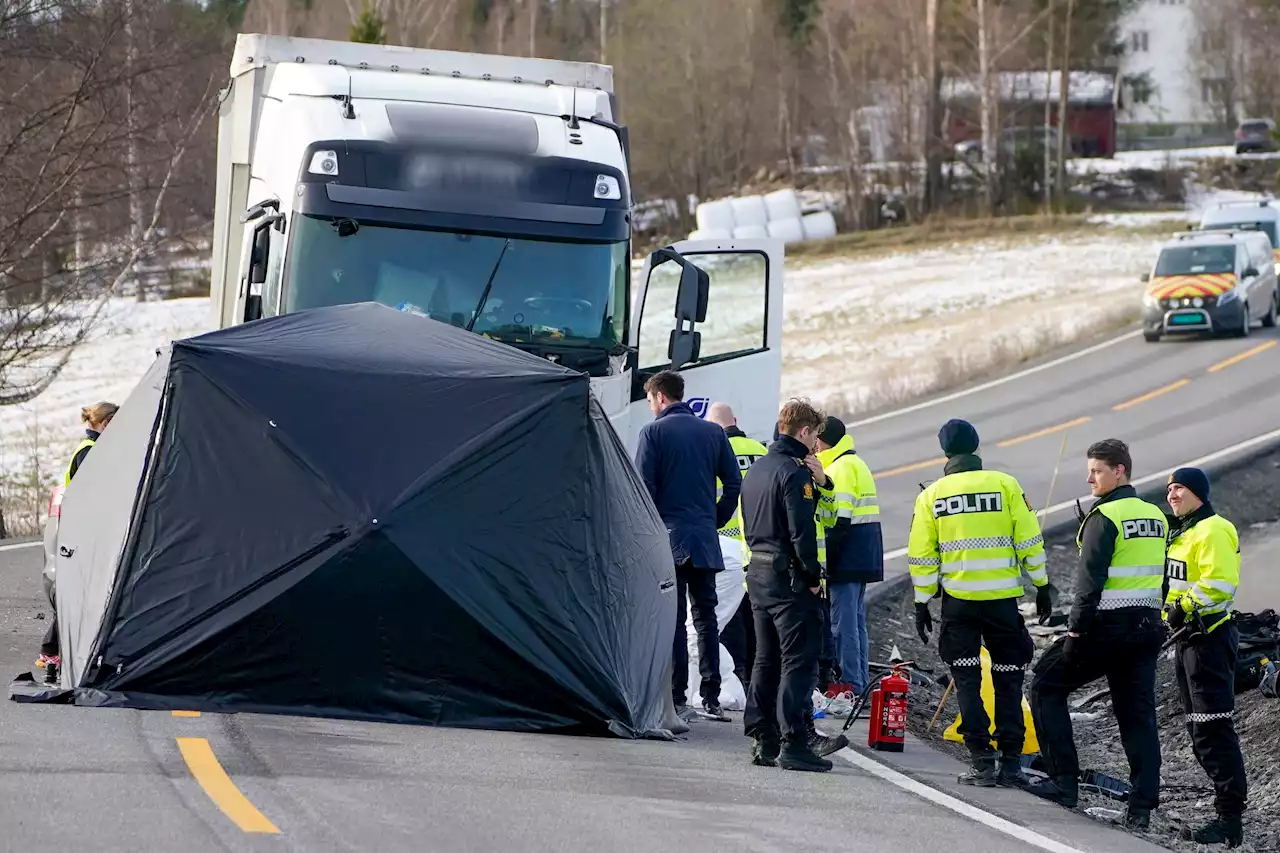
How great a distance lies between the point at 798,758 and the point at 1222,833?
2354mm

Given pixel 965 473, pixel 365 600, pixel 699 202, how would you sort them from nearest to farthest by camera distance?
pixel 365 600 < pixel 965 473 < pixel 699 202

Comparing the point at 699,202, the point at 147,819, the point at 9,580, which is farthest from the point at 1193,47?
the point at 147,819

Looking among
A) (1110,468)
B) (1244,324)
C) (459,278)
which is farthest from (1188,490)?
(1244,324)

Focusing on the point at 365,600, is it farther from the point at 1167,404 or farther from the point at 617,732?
the point at 1167,404

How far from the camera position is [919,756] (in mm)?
9961

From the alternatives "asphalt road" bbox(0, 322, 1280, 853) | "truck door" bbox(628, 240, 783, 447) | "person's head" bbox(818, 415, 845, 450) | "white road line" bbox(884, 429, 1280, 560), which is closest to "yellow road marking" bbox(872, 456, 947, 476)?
"white road line" bbox(884, 429, 1280, 560)

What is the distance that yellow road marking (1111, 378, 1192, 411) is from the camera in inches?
1164

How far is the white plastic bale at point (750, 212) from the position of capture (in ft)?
182

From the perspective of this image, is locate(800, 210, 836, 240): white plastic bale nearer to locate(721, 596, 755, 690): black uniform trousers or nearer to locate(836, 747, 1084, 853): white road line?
locate(721, 596, 755, 690): black uniform trousers

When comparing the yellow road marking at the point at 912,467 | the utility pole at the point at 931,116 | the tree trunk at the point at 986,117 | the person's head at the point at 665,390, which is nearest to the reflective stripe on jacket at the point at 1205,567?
the person's head at the point at 665,390

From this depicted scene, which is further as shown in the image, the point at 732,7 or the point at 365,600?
the point at 732,7

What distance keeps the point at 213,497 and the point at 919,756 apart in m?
4.08

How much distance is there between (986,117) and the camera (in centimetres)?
6209

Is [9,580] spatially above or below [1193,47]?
below
